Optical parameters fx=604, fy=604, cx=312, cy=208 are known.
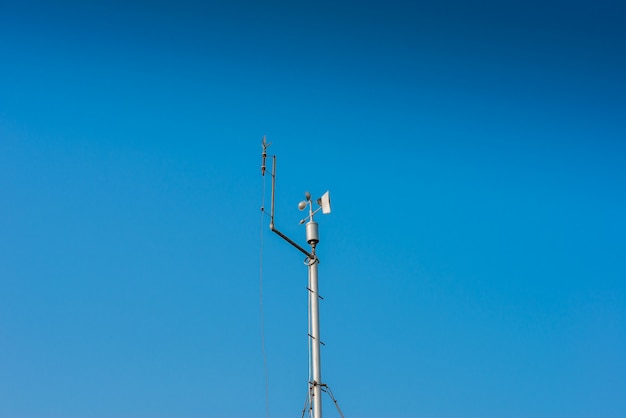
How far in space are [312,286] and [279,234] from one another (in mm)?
1799

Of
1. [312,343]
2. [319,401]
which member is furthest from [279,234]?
[319,401]

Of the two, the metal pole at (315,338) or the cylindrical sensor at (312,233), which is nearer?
the metal pole at (315,338)

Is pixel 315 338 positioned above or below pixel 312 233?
below

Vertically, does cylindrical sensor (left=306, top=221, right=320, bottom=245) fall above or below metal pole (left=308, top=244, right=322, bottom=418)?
above

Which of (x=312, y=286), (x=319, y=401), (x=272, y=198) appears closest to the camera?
(x=319, y=401)

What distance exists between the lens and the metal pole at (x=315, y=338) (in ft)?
53.1

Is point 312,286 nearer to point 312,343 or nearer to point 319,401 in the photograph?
point 312,343

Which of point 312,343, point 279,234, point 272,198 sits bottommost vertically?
point 312,343

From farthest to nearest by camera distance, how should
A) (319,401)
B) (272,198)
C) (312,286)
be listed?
(272,198), (312,286), (319,401)

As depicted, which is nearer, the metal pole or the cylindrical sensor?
the metal pole

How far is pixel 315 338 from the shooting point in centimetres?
1691

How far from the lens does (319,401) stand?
16156mm

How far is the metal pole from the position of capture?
16172 mm

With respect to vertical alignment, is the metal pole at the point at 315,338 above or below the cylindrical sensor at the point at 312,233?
below
